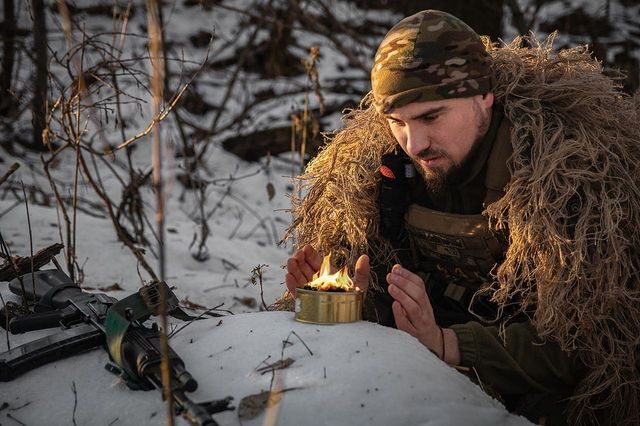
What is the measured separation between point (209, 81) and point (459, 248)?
613cm

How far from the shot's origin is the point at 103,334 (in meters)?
2.03

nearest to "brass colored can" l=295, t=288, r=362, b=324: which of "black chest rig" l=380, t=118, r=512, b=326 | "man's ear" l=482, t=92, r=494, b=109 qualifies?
"black chest rig" l=380, t=118, r=512, b=326

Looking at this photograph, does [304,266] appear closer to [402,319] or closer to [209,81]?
[402,319]

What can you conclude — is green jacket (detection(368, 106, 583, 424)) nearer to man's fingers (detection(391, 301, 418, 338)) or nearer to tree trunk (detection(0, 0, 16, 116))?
man's fingers (detection(391, 301, 418, 338))

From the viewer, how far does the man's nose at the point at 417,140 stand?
7.59 feet

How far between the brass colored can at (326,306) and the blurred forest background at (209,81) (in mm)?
1423

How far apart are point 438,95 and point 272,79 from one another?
557 centimetres

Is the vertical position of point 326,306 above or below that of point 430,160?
below

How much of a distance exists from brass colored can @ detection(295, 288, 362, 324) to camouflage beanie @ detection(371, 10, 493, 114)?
792mm

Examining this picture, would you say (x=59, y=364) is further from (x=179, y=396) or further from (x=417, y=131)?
(x=417, y=131)

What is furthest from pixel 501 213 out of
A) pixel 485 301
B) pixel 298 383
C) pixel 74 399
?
pixel 74 399

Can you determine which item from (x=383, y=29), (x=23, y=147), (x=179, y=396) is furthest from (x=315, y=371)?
(x=383, y=29)

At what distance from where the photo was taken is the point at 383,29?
8.77 metres

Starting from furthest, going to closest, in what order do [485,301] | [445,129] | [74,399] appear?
[485,301] → [445,129] → [74,399]
